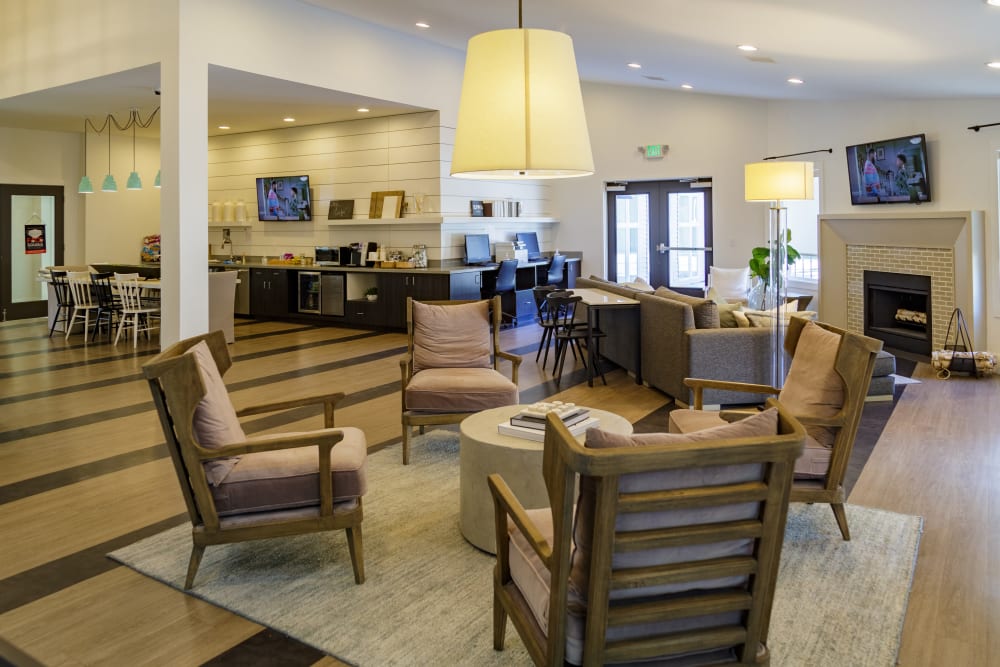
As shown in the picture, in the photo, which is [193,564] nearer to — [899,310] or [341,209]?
[899,310]

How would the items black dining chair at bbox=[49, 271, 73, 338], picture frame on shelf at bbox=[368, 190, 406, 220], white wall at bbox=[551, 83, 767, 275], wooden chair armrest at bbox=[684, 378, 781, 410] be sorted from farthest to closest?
white wall at bbox=[551, 83, 767, 275] < picture frame on shelf at bbox=[368, 190, 406, 220] < black dining chair at bbox=[49, 271, 73, 338] < wooden chair armrest at bbox=[684, 378, 781, 410]

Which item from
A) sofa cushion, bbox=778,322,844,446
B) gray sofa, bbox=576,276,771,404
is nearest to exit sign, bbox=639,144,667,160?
gray sofa, bbox=576,276,771,404

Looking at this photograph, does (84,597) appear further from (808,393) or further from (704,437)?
(808,393)

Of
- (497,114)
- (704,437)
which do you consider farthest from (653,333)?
(704,437)

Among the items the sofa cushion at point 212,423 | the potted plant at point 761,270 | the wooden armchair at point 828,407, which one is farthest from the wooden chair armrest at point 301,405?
the potted plant at point 761,270

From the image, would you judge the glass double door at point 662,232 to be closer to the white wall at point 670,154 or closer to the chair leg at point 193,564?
the white wall at point 670,154

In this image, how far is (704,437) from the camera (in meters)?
1.96

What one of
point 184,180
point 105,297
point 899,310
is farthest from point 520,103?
point 105,297

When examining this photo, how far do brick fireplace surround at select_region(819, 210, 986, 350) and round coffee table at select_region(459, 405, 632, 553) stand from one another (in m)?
5.76

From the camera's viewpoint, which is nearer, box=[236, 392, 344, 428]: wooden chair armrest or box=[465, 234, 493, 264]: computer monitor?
box=[236, 392, 344, 428]: wooden chair armrest

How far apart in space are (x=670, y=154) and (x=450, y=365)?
26.7 ft

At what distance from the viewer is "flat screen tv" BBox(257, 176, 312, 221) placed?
11.6 m

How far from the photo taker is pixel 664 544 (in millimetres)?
1862

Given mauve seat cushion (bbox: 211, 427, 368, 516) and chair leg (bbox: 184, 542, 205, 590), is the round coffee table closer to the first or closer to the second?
mauve seat cushion (bbox: 211, 427, 368, 516)
